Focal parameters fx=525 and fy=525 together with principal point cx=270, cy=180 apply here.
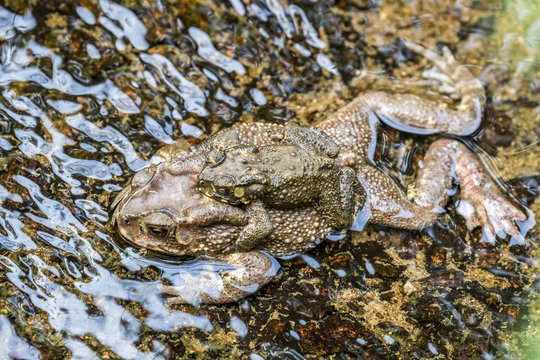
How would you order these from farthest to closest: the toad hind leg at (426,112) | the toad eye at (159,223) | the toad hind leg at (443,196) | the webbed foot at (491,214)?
the toad hind leg at (426,112)
the webbed foot at (491,214)
the toad hind leg at (443,196)
the toad eye at (159,223)

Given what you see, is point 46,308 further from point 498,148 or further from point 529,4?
point 529,4

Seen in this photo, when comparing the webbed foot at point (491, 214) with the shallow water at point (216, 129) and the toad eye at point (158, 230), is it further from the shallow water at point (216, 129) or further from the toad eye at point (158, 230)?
the toad eye at point (158, 230)

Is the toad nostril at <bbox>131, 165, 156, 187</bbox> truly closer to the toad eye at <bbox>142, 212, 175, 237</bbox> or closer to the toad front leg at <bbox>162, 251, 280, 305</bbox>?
the toad eye at <bbox>142, 212, 175, 237</bbox>

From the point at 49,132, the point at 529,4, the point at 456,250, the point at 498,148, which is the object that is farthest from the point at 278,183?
the point at 529,4

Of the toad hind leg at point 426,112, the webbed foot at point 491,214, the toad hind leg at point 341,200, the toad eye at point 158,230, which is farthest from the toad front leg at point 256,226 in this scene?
the webbed foot at point 491,214

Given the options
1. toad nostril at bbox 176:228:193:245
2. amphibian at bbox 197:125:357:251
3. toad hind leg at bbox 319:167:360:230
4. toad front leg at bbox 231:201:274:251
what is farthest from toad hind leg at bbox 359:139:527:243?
toad nostril at bbox 176:228:193:245

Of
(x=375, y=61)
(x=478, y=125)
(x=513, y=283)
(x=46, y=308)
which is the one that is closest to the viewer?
(x=46, y=308)
